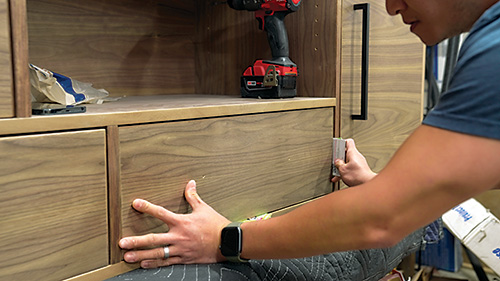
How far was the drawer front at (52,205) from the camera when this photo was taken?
679mm

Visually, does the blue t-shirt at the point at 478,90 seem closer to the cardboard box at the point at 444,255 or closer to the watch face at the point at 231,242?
the watch face at the point at 231,242

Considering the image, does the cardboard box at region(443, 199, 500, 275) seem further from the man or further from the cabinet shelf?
the man

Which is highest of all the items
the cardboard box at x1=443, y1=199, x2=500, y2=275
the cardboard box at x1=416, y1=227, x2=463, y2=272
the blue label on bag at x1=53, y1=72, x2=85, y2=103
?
the blue label on bag at x1=53, y1=72, x2=85, y2=103

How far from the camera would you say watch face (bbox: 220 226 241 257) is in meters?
0.84

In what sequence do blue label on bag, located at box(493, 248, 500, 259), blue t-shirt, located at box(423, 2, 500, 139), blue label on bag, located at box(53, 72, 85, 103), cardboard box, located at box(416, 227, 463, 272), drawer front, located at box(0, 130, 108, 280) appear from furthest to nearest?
1. cardboard box, located at box(416, 227, 463, 272)
2. blue label on bag, located at box(493, 248, 500, 259)
3. blue label on bag, located at box(53, 72, 85, 103)
4. drawer front, located at box(0, 130, 108, 280)
5. blue t-shirt, located at box(423, 2, 500, 139)

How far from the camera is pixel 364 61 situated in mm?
1346

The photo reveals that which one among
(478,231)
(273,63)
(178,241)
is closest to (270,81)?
(273,63)

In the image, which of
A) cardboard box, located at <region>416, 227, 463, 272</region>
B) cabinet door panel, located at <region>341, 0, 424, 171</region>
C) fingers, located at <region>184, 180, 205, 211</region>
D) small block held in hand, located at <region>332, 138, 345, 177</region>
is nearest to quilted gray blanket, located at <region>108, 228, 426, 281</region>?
fingers, located at <region>184, 180, 205, 211</region>

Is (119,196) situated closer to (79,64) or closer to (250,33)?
(79,64)

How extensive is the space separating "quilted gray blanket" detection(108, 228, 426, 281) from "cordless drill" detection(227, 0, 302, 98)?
440mm

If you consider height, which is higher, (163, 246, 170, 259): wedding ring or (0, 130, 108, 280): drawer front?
(0, 130, 108, 280): drawer front

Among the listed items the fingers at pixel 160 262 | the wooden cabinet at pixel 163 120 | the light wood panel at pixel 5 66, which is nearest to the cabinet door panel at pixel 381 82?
the wooden cabinet at pixel 163 120

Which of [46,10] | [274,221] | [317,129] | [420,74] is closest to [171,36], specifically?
[46,10]

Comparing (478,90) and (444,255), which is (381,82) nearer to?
(478,90)
